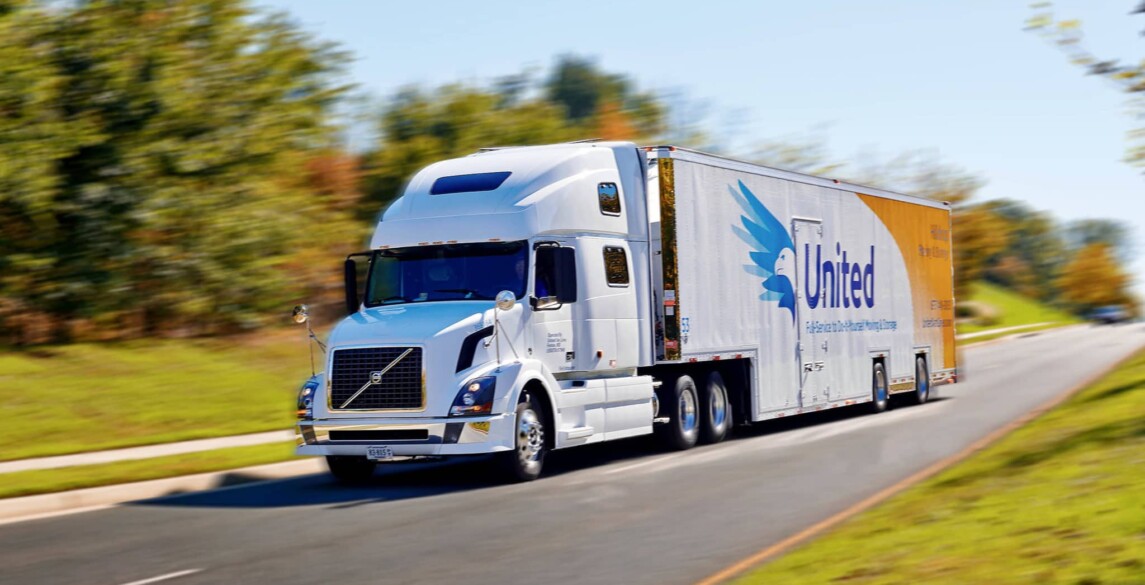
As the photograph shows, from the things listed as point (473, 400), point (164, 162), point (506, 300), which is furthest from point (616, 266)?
point (164, 162)

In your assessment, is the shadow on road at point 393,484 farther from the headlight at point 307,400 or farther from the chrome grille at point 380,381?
the chrome grille at point 380,381

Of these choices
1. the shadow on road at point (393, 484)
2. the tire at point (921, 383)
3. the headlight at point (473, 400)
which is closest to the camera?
the shadow on road at point (393, 484)

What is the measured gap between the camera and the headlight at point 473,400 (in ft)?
49.3

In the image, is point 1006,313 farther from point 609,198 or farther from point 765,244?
point 609,198

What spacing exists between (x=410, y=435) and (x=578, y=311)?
2.91 meters

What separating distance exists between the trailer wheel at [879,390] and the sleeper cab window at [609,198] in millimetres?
9655

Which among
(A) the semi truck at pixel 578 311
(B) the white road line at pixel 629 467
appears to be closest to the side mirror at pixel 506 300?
(A) the semi truck at pixel 578 311

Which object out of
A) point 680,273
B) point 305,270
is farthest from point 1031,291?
point 680,273

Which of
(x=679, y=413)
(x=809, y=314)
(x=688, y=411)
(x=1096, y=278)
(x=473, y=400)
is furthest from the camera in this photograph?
(x=1096, y=278)

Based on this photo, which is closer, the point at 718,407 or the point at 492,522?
the point at 492,522

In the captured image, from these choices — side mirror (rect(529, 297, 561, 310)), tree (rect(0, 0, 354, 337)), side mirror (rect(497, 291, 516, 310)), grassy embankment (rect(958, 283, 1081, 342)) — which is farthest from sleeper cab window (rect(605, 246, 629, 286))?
grassy embankment (rect(958, 283, 1081, 342))

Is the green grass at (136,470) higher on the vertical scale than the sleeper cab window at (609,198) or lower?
lower

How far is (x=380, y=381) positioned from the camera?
50.6 feet

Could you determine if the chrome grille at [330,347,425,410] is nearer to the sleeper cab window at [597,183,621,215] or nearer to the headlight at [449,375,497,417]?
the headlight at [449,375,497,417]
